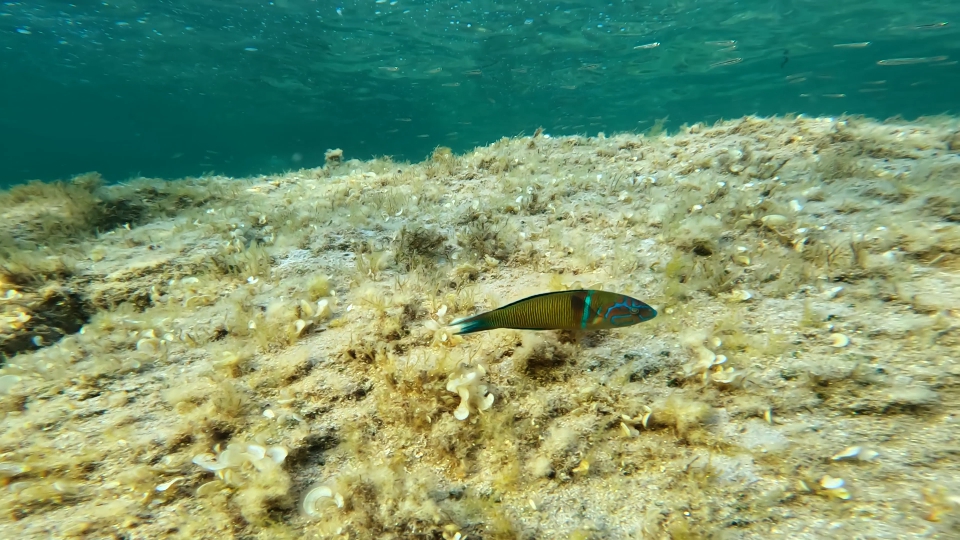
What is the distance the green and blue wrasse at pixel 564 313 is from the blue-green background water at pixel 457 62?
10728 mm

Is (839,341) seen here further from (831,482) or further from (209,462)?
(209,462)

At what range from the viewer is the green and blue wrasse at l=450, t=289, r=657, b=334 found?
2.26 metres

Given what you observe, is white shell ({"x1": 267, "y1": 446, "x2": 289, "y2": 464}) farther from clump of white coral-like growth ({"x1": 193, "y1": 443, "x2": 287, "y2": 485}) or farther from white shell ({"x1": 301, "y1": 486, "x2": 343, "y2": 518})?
white shell ({"x1": 301, "y1": 486, "x2": 343, "y2": 518})

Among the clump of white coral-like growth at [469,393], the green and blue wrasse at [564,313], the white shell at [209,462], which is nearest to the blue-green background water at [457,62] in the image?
the clump of white coral-like growth at [469,393]

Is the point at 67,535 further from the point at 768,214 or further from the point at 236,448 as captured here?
the point at 768,214

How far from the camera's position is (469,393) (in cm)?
262

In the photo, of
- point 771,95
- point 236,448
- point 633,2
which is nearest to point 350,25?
point 633,2

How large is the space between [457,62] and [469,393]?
3626 cm

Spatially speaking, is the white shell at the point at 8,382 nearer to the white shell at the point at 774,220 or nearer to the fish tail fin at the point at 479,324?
the fish tail fin at the point at 479,324

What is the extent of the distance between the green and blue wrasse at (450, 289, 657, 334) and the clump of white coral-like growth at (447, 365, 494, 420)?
0.44 meters

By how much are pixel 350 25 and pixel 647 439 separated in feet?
104

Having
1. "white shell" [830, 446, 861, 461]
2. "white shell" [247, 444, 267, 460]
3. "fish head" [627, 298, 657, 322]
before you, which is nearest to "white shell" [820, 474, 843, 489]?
"white shell" [830, 446, 861, 461]

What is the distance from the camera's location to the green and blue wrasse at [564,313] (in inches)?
88.8

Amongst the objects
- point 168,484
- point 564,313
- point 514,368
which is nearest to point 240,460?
point 168,484
